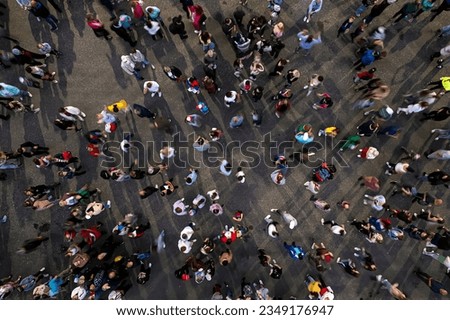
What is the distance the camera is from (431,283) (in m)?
10.6

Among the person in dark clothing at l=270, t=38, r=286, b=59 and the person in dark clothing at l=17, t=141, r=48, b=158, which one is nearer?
the person in dark clothing at l=17, t=141, r=48, b=158

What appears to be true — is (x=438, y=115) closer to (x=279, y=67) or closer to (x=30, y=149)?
(x=279, y=67)

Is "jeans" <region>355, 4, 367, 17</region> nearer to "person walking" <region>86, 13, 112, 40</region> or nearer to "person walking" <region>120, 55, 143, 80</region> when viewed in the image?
"person walking" <region>120, 55, 143, 80</region>

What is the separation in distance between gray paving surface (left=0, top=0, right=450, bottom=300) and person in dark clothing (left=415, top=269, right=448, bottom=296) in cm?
29

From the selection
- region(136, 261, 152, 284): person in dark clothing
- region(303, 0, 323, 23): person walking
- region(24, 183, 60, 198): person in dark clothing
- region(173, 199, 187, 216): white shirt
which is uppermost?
region(303, 0, 323, 23): person walking

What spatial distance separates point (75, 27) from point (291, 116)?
933 cm

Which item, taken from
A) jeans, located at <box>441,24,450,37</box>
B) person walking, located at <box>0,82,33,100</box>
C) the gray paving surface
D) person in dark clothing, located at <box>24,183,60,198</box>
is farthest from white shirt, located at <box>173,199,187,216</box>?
jeans, located at <box>441,24,450,37</box>

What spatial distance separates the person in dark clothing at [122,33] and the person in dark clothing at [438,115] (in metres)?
11.4

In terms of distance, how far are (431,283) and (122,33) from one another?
46.4 ft

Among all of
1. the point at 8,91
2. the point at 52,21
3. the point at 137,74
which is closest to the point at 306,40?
the point at 137,74

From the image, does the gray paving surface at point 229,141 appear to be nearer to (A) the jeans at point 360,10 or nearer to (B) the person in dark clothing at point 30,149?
(A) the jeans at point 360,10

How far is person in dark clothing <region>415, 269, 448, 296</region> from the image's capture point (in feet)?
33.7

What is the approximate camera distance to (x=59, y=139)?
11711mm
